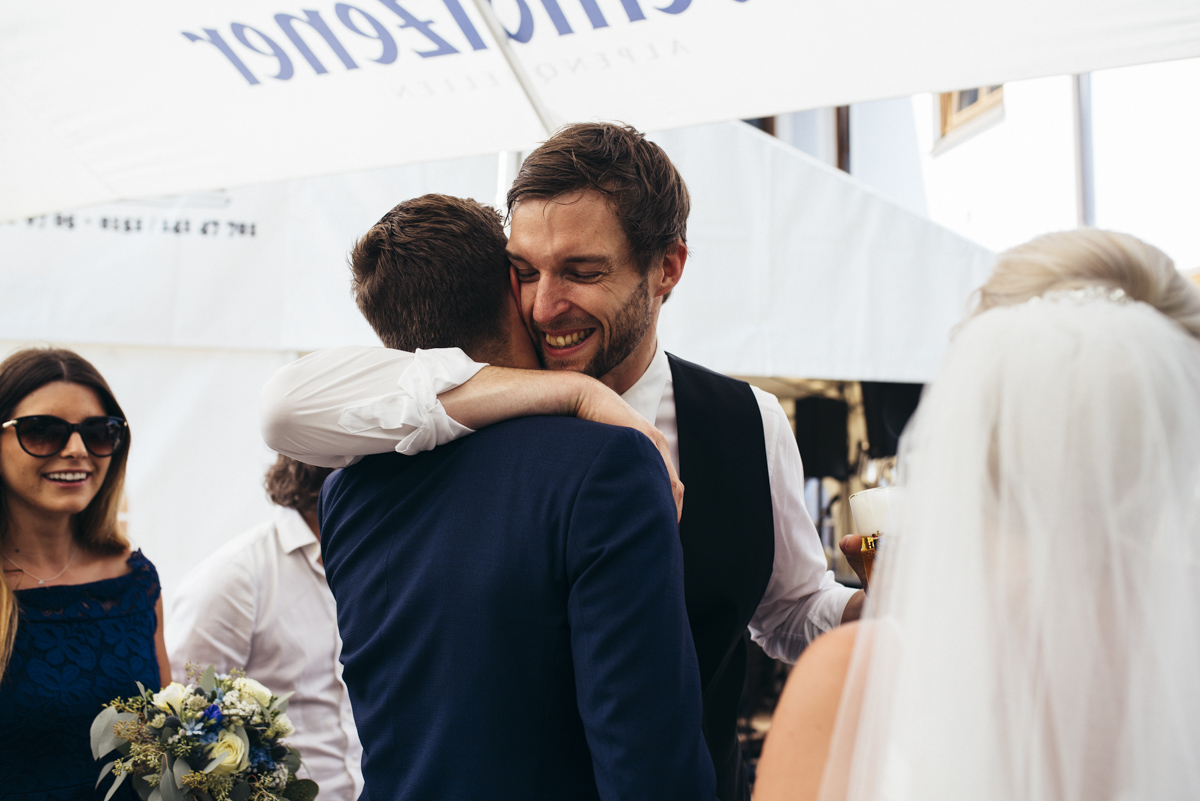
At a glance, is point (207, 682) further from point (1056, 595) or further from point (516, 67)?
point (1056, 595)

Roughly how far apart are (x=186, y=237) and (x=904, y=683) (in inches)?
159

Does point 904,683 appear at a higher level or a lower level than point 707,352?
lower

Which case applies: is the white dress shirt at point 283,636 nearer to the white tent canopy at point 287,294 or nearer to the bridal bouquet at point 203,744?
the bridal bouquet at point 203,744

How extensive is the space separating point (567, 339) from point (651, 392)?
12.2 inches

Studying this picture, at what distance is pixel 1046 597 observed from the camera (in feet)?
3.27

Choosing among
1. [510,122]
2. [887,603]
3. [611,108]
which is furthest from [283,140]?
[887,603]

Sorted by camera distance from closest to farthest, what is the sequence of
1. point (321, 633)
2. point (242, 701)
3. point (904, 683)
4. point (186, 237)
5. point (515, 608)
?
point (904, 683), point (515, 608), point (242, 701), point (321, 633), point (186, 237)

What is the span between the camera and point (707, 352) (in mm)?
4258

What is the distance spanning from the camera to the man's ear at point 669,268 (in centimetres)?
196

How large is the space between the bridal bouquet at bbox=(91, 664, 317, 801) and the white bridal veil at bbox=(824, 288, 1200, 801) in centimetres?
164

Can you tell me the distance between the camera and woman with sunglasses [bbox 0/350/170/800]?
2.33 metres

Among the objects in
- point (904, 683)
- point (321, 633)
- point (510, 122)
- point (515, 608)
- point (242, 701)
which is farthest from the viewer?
point (321, 633)

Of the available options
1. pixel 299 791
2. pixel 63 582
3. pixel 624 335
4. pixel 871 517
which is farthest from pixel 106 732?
pixel 871 517

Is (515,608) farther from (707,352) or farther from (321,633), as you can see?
(707,352)
